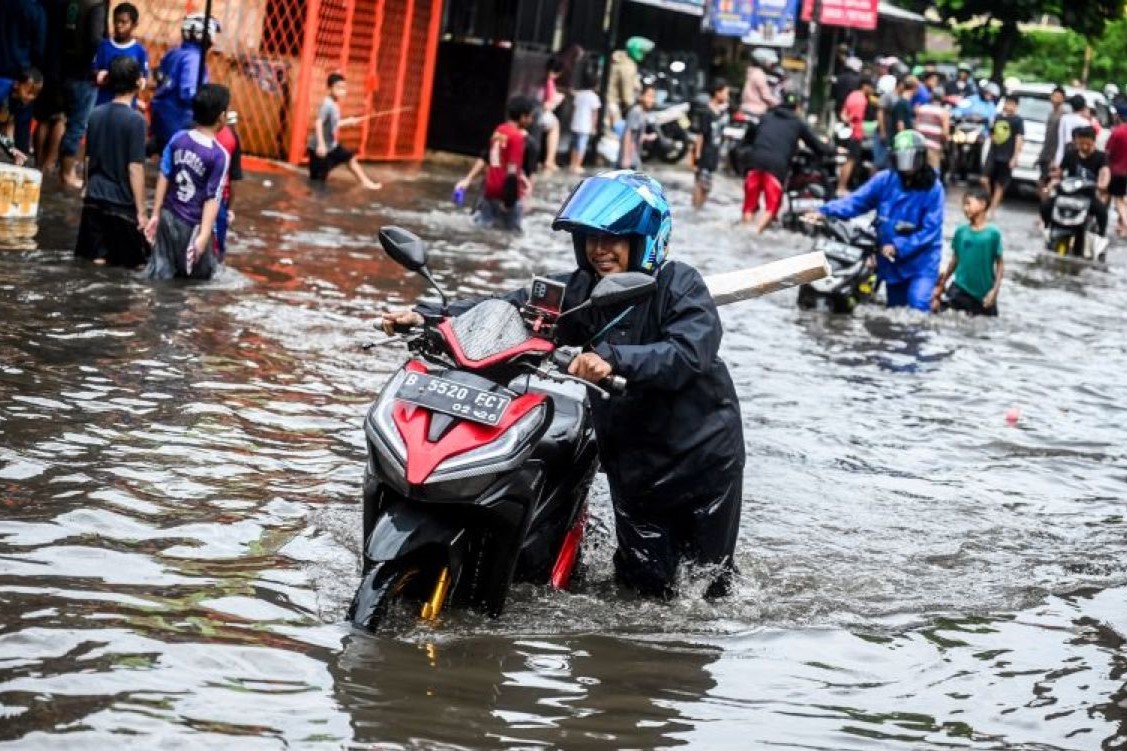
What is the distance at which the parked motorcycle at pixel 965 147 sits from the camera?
1293 inches

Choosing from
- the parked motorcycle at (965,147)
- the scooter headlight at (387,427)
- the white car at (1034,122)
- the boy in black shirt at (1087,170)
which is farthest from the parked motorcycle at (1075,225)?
the scooter headlight at (387,427)

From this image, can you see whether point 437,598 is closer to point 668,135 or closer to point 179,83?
point 179,83

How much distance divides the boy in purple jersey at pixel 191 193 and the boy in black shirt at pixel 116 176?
240 mm

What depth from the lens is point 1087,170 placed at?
22703mm

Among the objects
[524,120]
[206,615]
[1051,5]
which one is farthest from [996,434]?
[1051,5]

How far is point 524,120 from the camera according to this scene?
55.1 ft

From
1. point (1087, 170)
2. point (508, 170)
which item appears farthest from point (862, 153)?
point (508, 170)

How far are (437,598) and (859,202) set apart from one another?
9521 millimetres

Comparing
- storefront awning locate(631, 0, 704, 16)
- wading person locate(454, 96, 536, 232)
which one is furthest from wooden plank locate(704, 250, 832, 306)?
storefront awning locate(631, 0, 704, 16)

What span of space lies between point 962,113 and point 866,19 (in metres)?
4.13

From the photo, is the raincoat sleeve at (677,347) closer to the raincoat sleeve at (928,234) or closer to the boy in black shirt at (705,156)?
the raincoat sleeve at (928,234)

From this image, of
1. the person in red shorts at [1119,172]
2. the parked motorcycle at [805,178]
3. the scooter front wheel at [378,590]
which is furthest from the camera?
the person in red shorts at [1119,172]

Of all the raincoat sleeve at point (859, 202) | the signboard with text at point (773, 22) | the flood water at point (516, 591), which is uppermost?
the signboard with text at point (773, 22)

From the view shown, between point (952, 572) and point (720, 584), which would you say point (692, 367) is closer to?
point (720, 584)
